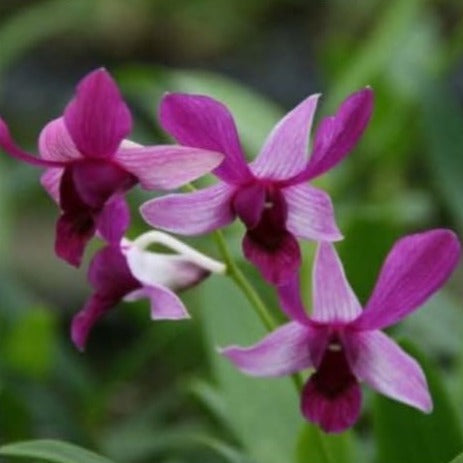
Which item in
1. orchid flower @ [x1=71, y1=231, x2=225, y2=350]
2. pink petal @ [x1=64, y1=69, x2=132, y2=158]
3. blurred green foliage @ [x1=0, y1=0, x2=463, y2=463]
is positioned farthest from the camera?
blurred green foliage @ [x1=0, y1=0, x2=463, y2=463]

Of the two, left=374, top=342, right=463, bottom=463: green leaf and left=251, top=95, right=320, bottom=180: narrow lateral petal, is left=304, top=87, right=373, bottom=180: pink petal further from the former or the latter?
left=374, top=342, right=463, bottom=463: green leaf

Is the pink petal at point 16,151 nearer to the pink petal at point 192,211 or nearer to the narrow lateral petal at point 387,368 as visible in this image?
the pink petal at point 192,211

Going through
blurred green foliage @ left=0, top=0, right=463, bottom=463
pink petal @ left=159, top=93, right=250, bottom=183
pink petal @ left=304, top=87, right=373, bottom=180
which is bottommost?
blurred green foliage @ left=0, top=0, right=463, bottom=463

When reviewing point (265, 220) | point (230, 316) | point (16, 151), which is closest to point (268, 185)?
point (265, 220)

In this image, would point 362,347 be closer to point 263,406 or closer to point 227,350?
point 227,350

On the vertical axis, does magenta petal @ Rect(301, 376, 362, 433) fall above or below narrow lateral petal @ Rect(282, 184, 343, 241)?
below

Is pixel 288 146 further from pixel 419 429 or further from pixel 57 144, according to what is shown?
pixel 419 429

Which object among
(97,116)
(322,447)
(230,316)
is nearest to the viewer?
(97,116)

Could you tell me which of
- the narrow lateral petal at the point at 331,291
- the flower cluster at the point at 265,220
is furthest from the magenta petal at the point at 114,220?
the narrow lateral petal at the point at 331,291

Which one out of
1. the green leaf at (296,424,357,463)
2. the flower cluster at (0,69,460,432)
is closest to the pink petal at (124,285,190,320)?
the flower cluster at (0,69,460,432)
